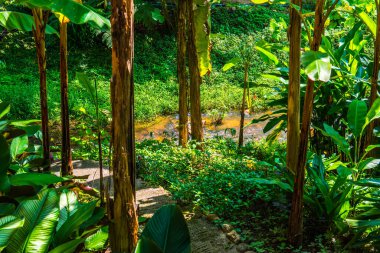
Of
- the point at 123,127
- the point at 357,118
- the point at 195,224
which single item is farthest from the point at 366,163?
the point at 123,127

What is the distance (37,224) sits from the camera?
276 cm

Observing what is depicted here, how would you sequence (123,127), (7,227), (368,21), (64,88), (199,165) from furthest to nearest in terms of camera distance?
(199,165) → (64,88) → (368,21) → (123,127) → (7,227)

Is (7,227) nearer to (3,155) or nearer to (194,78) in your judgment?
(3,155)

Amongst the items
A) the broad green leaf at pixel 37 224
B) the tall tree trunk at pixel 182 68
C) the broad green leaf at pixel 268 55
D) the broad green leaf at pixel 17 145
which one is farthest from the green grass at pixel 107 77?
the broad green leaf at pixel 37 224

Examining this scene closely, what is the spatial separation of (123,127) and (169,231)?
717mm

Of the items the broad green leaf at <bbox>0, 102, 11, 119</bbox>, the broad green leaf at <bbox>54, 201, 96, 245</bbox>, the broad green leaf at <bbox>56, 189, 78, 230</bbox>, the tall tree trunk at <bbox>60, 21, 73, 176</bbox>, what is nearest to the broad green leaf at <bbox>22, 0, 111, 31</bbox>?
the tall tree trunk at <bbox>60, 21, 73, 176</bbox>

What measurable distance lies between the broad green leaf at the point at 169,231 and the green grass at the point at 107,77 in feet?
26.9

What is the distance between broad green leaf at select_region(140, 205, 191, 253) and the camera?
2.12m

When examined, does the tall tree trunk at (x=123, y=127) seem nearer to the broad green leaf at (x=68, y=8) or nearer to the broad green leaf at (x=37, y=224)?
the broad green leaf at (x=37, y=224)

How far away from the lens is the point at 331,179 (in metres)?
4.23

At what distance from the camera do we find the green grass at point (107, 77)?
10.6m

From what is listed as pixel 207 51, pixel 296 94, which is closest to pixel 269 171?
pixel 296 94

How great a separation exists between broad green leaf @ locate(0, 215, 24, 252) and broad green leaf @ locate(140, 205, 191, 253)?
81 centimetres

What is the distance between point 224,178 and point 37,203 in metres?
2.43
